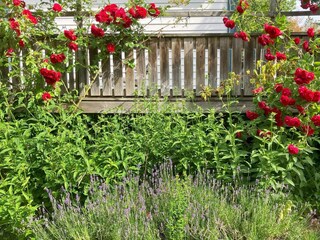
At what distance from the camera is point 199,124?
455cm

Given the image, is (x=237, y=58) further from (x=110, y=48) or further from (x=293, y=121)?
(x=110, y=48)

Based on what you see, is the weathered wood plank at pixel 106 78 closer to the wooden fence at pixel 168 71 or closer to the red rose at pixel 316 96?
the wooden fence at pixel 168 71

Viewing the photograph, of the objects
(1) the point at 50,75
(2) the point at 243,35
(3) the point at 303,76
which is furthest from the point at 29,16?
(3) the point at 303,76

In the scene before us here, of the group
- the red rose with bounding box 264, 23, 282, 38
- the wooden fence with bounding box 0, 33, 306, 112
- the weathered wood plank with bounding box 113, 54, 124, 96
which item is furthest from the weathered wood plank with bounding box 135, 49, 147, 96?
the red rose with bounding box 264, 23, 282, 38

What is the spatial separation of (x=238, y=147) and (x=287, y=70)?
1.06 m

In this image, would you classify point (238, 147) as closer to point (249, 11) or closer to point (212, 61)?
point (212, 61)

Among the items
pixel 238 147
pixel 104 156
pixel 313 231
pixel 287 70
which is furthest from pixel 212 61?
pixel 313 231

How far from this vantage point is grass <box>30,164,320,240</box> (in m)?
3.33

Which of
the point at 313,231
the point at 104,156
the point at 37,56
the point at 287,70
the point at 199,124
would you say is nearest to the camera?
the point at 313,231

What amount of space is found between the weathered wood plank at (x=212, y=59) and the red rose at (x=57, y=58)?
1748 mm

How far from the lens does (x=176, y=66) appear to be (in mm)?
5434

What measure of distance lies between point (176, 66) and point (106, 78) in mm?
889

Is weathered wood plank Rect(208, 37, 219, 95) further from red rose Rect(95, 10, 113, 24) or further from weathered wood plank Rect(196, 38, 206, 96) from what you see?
red rose Rect(95, 10, 113, 24)

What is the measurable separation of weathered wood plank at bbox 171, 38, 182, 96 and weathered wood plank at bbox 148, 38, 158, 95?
0.72 feet
